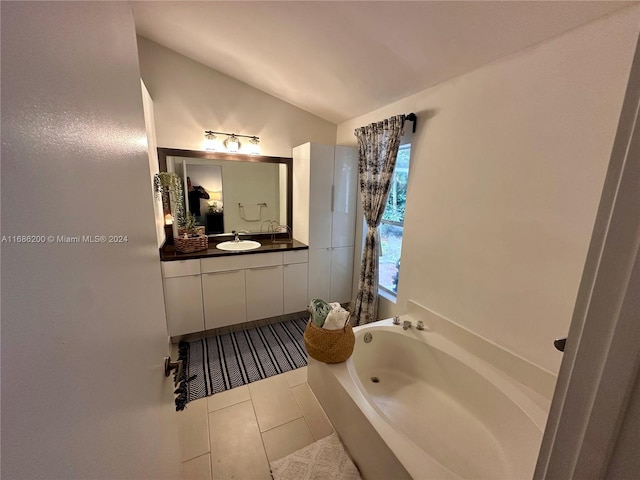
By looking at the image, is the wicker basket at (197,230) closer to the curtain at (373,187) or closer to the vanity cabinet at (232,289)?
the vanity cabinet at (232,289)

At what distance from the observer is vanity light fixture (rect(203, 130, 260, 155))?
264cm

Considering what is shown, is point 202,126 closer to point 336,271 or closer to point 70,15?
point 336,271

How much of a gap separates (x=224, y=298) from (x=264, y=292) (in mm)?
406

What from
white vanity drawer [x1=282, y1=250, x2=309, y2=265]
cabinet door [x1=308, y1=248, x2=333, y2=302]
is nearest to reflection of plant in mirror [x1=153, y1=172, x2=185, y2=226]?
white vanity drawer [x1=282, y1=250, x2=309, y2=265]

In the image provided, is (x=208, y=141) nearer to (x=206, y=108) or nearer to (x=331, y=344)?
(x=206, y=108)

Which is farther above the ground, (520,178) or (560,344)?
(520,178)

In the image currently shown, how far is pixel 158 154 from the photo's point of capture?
247cm

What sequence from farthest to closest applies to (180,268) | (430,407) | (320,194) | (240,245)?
(240,245) < (320,194) < (180,268) < (430,407)

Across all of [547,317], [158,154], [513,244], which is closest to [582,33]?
[513,244]

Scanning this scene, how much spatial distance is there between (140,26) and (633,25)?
3.07m

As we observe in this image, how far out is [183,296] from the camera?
7.74 ft

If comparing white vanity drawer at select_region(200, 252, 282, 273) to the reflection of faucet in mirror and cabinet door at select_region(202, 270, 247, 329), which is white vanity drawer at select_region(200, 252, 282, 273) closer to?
cabinet door at select_region(202, 270, 247, 329)

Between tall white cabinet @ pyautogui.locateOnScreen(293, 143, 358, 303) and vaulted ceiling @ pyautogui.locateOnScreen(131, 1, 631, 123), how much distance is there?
57 cm

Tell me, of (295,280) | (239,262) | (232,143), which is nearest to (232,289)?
(239,262)
